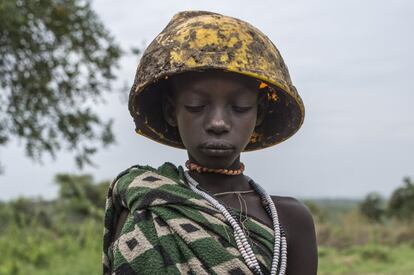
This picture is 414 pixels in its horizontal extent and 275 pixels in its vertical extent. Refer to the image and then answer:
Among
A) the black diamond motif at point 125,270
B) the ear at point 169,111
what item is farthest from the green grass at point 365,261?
the black diamond motif at point 125,270

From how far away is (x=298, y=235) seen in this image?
243 cm

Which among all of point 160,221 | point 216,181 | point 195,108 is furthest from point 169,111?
point 160,221

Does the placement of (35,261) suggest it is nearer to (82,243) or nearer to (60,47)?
(82,243)

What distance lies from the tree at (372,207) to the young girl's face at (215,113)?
2030cm

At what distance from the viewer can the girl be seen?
83.4 inches

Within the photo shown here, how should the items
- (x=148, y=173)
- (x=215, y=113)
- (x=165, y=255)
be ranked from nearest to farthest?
(x=165, y=255)
(x=215, y=113)
(x=148, y=173)

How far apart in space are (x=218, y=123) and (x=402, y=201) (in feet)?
66.2

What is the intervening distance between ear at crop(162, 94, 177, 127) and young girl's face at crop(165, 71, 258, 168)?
8 centimetres

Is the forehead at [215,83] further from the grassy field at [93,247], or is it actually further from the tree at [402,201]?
the tree at [402,201]

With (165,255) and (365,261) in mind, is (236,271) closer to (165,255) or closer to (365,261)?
(165,255)

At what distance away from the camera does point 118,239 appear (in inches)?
86.6

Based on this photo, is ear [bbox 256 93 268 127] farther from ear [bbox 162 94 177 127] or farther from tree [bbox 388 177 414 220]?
tree [bbox 388 177 414 220]

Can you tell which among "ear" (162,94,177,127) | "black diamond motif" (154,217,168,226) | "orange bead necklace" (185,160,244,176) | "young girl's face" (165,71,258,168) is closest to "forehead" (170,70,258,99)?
"young girl's face" (165,71,258,168)

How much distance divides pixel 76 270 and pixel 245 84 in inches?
327
